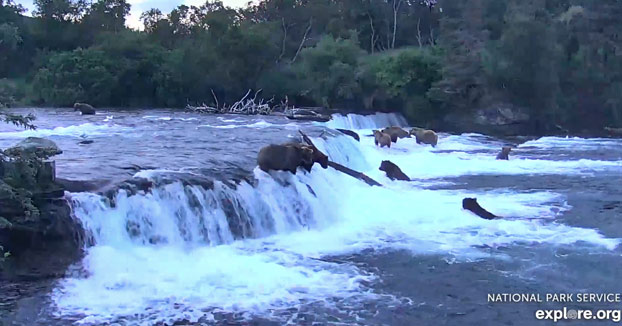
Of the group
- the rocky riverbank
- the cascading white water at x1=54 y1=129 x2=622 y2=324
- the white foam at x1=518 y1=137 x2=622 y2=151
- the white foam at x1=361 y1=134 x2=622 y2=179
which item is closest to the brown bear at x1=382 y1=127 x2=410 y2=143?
the white foam at x1=361 y1=134 x2=622 y2=179

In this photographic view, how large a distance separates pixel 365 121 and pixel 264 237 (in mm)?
23940

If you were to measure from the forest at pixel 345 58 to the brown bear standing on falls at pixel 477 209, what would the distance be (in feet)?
78.8

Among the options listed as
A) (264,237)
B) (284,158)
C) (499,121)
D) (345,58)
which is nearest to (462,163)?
A: (284,158)

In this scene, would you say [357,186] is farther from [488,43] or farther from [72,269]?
[488,43]

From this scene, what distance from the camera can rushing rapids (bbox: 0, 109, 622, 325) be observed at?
9.20 metres

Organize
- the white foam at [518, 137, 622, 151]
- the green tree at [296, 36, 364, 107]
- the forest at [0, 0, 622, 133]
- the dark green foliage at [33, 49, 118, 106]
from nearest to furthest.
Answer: the white foam at [518, 137, 622, 151]
the forest at [0, 0, 622, 133]
the green tree at [296, 36, 364, 107]
the dark green foliage at [33, 49, 118, 106]

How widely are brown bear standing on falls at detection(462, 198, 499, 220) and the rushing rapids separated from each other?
18cm

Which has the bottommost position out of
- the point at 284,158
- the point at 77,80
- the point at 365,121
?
the point at 365,121

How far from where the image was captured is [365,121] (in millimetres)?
36375

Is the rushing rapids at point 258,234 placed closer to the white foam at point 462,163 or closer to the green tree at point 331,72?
the white foam at point 462,163

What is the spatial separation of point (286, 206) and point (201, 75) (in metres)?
34.2

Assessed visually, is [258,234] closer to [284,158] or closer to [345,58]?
[284,158]

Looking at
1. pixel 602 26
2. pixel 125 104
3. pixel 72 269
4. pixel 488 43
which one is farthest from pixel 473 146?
pixel 125 104

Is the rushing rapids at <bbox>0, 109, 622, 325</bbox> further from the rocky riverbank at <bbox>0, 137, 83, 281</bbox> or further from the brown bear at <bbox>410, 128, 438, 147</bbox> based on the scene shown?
the brown bear at <bbox>410, 128, 438, 147</bbox>
